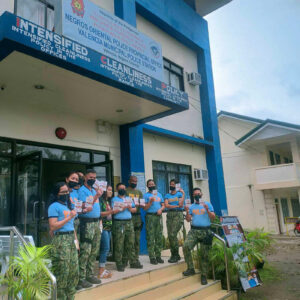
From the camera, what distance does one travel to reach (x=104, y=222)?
5641 mm

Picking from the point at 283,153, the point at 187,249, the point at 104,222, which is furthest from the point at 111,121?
the point at 283,153

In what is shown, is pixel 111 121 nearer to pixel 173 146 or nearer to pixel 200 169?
pixel 173 146

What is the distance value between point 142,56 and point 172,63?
425 cm

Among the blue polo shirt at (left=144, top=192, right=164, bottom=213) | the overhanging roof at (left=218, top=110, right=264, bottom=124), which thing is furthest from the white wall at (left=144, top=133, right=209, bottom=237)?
the overhanging roof at (left=218, top=110, right=264, bottom=124)

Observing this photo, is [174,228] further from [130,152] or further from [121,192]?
[130,152]

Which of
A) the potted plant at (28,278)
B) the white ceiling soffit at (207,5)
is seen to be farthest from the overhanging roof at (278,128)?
the potted plant at (28,278)

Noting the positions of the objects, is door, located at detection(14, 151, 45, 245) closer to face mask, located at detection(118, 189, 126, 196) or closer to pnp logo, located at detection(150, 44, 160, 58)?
face mask, located at detection(118, 189, 126, 196)

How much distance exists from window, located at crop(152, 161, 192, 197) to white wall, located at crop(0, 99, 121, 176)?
Answer: 5.85ft

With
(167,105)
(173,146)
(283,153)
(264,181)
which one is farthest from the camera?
(283,153)

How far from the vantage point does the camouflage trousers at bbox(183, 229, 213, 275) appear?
233 inches

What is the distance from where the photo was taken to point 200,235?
5.99 metres

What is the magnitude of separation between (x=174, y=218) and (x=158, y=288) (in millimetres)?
1562

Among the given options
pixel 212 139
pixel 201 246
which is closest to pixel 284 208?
pixel 212 139

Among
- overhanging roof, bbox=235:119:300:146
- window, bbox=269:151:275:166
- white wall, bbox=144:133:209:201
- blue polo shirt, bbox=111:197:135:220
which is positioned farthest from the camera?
window, bbox=269:151:275:166
